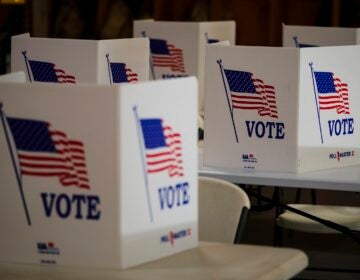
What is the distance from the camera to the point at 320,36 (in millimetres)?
6137

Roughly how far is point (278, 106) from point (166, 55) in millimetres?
2479

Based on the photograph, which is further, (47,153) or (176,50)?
(176,50)

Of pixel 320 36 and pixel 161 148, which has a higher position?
pixel 161 148

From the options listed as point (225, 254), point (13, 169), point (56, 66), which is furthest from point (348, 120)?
point (13, 169)

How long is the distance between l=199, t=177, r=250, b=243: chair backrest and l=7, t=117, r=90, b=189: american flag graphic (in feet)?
2.31

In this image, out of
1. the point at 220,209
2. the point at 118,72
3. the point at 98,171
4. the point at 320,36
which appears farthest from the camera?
the point at 320,36

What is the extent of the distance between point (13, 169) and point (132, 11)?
7.08 metres

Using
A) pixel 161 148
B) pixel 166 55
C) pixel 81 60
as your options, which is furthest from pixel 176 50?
pixel 161 148

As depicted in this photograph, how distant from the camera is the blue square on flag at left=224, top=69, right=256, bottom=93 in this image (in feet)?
12.7

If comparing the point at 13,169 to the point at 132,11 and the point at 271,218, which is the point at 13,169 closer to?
the point at 271,218

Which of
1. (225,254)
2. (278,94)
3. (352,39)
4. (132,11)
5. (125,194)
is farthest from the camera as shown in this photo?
(132,11)

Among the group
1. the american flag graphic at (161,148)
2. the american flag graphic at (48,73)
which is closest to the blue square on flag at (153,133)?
the american flag graphic at (161,148)

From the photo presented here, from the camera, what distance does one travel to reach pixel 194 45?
627 cm

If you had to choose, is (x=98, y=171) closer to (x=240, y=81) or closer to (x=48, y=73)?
(x=240, y=81)
